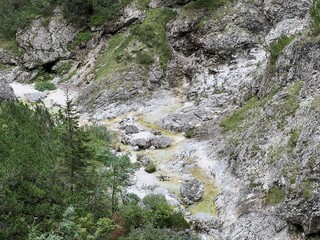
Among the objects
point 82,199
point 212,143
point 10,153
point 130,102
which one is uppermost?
point 10,153

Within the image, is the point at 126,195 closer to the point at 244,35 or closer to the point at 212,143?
the point at 212,143

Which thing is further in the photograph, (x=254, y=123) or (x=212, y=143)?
(x=212, y=143)

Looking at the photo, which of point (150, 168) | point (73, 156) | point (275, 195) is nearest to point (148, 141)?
point (150, 168)

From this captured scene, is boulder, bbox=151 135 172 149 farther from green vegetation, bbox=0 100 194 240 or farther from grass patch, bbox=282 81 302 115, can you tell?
grass patch, bbox=282 81 302 115

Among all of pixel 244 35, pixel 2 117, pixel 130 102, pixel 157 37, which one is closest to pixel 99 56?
pixel 157 37

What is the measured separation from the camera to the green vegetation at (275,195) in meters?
18.1

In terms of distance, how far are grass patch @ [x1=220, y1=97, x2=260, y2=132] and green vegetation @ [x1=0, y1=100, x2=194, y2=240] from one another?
10.1 meters

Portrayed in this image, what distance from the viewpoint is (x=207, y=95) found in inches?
1417

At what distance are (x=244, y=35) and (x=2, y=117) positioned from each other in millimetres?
25977

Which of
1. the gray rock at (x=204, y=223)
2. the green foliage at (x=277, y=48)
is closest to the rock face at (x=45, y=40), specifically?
the green foliage at (x=277, y=48)

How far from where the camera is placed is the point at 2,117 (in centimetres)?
1936

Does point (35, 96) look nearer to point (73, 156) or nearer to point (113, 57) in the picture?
point (113, 57)

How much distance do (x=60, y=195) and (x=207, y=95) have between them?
2291 centimetres

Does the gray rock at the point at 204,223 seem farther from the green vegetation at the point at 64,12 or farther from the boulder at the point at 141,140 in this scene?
the green vegetation at the point at 64,12
